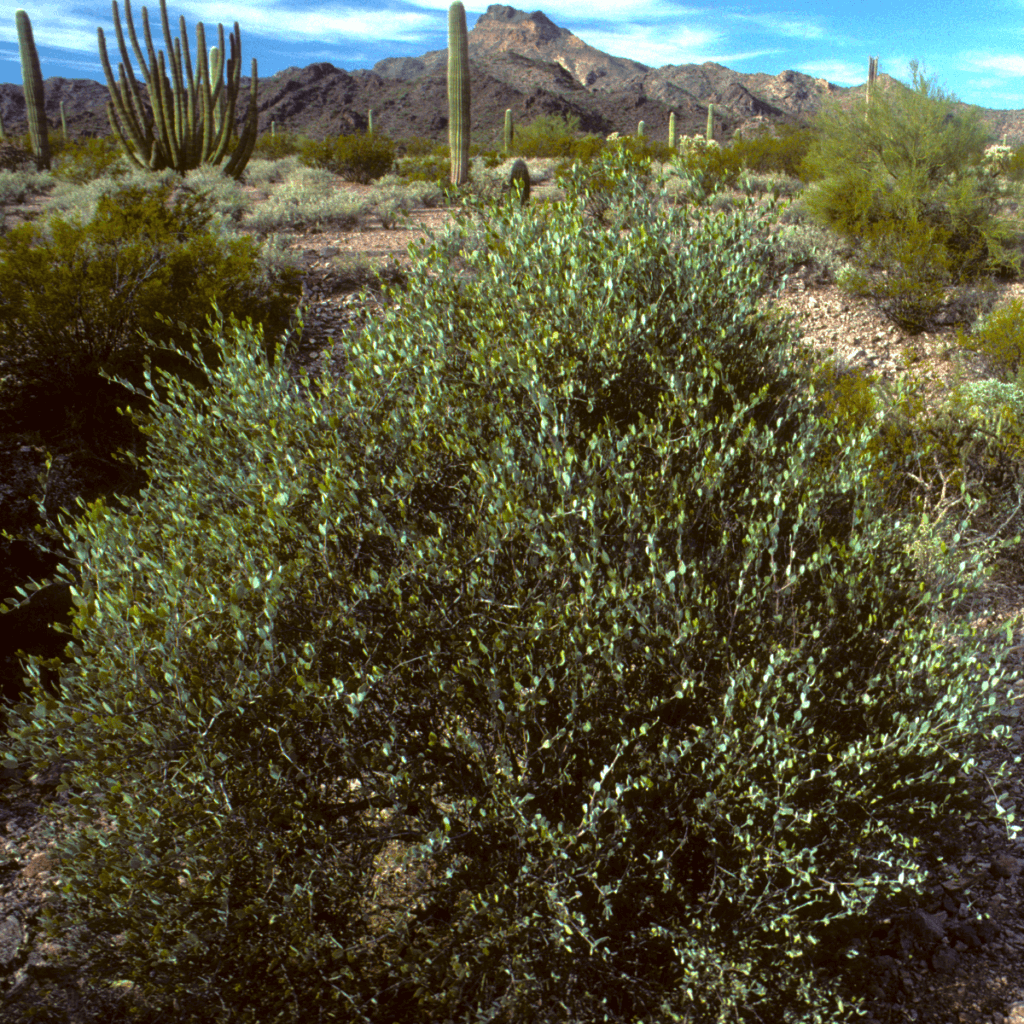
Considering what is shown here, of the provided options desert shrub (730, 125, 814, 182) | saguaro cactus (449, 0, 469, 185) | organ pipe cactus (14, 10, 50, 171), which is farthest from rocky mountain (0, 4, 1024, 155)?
saguaro cactus (449, 0, 469, 185)

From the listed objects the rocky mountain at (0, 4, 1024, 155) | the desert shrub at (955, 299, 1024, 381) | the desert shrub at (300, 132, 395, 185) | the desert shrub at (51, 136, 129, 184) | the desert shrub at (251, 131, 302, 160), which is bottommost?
the desert shrub at (955, 299, 1024, 381)

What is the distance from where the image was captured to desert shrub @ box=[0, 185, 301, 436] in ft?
21.2

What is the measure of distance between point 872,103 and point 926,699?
1200 centimetres

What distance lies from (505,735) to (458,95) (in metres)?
16.8

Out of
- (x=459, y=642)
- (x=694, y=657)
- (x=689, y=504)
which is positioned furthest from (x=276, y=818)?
(x=689, y=504)

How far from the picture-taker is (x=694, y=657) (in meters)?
2.56

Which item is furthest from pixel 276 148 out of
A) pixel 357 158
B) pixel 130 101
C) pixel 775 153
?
pixel 775 153

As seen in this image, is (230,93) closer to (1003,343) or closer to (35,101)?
(35,101)

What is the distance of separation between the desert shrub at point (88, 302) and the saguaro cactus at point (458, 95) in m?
10.1

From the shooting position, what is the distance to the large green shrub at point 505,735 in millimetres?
2254

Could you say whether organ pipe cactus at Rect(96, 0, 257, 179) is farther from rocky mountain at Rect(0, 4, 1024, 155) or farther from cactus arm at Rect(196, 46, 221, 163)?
rocky mountain at Rect(0, 4, 1024, 155)

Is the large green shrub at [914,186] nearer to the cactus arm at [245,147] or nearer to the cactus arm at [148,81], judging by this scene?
the cactus arm at [245,147]

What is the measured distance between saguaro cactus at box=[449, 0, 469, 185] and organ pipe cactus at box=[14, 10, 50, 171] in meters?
13.0

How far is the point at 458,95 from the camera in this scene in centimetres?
1591
